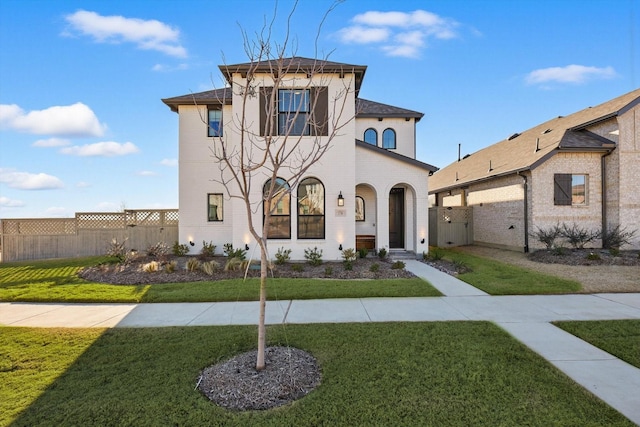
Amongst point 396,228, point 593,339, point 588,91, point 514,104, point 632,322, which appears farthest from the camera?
point 588,91

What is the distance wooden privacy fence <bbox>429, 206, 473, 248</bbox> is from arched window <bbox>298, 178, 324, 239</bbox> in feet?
27.9

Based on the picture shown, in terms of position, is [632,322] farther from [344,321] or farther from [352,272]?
[352,272]

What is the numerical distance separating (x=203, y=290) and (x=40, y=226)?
12.6 m

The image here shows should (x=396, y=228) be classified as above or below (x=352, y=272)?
above

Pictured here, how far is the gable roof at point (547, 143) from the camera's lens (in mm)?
13195

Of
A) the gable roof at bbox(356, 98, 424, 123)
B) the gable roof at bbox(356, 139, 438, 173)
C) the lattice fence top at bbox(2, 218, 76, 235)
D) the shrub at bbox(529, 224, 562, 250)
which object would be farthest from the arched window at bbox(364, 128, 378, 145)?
the lattice fence top at bbox(2, 218, 76, 235)

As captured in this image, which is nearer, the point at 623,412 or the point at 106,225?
the point at 623,412

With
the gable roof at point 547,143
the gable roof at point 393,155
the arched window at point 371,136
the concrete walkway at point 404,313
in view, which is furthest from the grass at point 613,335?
the arched window at point 371,136

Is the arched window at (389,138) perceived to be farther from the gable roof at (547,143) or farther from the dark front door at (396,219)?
the gable roof at (547,143)

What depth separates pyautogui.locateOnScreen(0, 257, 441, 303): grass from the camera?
6727mm

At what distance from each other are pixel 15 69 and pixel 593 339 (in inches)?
647

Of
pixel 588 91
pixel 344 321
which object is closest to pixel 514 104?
pixel 588 91

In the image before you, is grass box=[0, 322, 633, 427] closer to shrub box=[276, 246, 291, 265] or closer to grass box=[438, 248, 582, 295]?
grass box=[438, 248, 582, 295]

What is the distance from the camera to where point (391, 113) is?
14.8 metres
